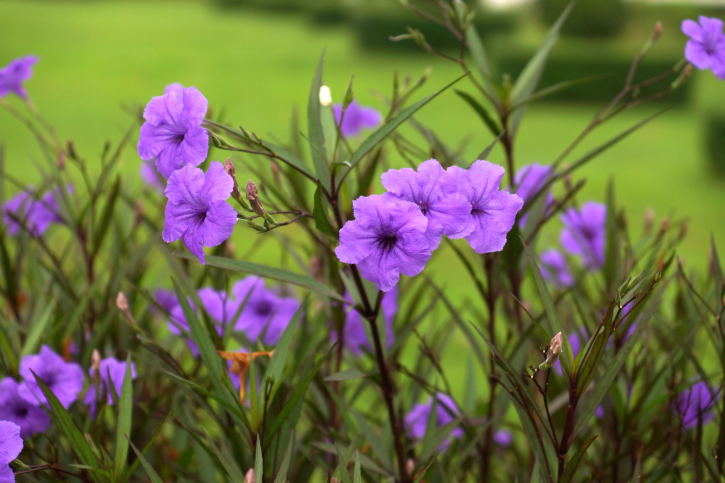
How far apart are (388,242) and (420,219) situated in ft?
0.12

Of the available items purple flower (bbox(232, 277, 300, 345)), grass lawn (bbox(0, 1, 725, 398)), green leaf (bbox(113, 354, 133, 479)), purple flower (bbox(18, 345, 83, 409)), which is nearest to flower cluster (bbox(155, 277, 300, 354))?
purple flower (bbox(232, 277, 300, 345))

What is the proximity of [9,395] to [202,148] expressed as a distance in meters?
0.42

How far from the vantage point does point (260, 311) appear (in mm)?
1002

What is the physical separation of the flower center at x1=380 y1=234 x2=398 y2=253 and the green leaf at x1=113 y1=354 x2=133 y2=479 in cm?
27

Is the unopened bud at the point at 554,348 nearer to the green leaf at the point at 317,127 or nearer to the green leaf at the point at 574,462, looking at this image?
the green leaf at the point at 574,462

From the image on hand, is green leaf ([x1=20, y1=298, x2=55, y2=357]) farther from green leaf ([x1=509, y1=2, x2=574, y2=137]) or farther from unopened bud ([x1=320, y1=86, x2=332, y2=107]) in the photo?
green leaf ([x1=509, y1=2, x2=574, y2=137])

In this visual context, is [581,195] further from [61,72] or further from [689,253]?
[61,72]

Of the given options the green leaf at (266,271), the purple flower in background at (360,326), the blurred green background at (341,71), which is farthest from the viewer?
the blurred green background at (341,71)

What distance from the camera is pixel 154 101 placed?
528 mm

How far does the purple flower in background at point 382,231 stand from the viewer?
46 cm

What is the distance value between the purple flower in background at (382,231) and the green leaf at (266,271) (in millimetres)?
107

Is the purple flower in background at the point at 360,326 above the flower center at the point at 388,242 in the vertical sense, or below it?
below

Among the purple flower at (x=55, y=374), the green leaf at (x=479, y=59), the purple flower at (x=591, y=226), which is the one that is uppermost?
A: the green leaf at (x=479, y=59)

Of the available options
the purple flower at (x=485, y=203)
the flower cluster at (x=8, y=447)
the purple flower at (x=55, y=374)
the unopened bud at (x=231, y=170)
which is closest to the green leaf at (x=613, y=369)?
→ the purple flower at (x=485, y=203)
